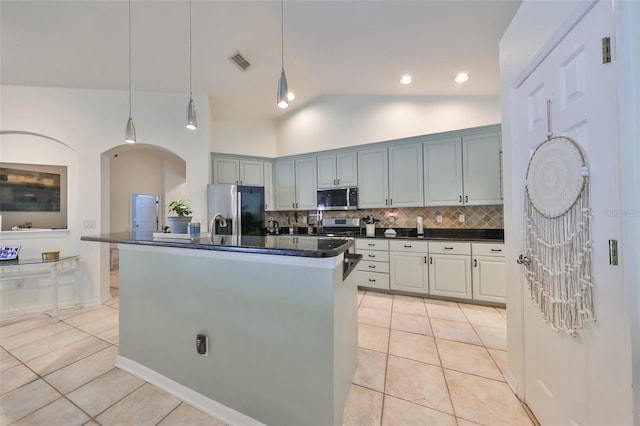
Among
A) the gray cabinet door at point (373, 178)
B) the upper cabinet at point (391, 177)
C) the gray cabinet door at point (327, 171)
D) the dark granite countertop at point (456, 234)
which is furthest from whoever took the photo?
the gray cabinet door at point (327, 171)

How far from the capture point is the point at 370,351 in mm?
2041

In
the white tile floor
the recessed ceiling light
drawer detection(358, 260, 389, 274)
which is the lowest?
the white tile floor

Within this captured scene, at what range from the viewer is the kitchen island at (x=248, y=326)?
113 cm

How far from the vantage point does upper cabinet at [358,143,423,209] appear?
3578mm

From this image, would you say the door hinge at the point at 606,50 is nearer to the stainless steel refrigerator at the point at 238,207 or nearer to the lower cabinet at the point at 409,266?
the lower cabinet at the point at 409,266

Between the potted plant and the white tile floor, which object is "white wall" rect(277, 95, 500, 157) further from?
the potted plant

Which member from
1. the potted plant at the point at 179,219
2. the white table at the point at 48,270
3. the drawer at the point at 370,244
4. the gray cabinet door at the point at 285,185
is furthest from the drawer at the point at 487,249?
the white table at the point at 48,270

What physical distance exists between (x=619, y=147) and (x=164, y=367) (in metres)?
2.72

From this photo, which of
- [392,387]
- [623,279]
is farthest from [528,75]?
[392,387]

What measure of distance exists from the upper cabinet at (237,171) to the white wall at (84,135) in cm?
76

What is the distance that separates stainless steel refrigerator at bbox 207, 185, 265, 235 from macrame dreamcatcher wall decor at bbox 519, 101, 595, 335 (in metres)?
3.52

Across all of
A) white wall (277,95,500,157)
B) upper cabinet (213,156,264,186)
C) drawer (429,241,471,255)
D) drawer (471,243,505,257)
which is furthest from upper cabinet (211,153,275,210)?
Result: drawer (471,243,505,257)

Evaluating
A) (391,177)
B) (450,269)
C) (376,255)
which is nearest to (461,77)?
(391,177)

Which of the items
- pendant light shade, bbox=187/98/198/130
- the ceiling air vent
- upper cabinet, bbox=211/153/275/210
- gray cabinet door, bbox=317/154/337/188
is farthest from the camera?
gray cabinet door, bbox=317/154/337/188
